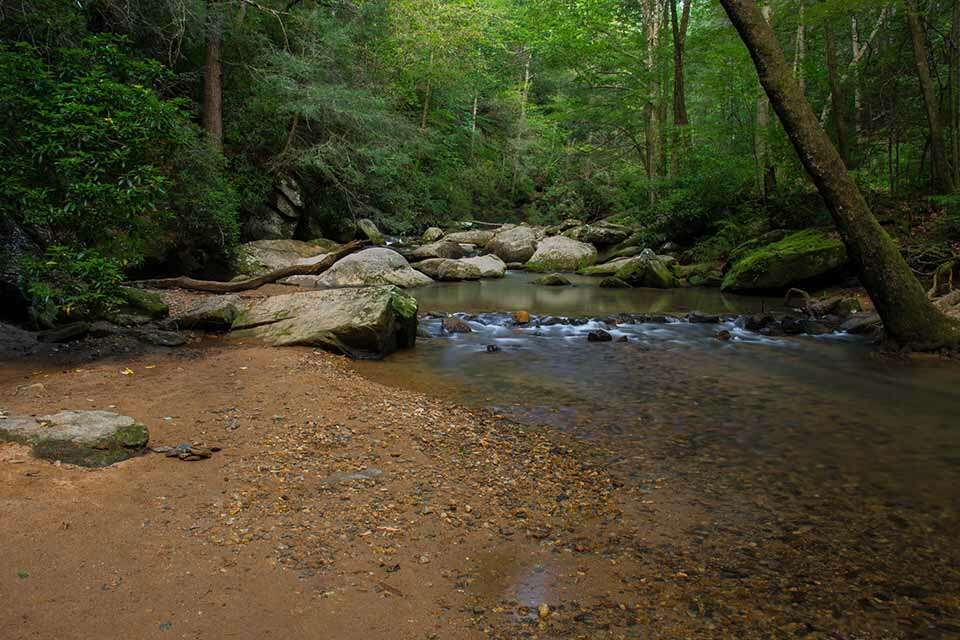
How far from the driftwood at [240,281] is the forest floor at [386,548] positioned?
6566 mm

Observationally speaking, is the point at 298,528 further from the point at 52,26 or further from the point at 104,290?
the point at 52,26

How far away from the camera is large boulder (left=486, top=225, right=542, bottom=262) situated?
20828mm

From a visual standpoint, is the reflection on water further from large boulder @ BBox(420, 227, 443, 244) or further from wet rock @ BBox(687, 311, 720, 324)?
large boulder @ BBox(420, 227, 443, 244)

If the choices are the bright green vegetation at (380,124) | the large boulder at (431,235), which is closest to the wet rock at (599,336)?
the bright green vegetation at (380,124)

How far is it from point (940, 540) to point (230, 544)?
371 cm

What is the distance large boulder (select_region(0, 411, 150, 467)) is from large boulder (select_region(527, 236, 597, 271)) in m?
16.6

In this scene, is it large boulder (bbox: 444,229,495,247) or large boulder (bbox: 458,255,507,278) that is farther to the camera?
large boulder (bbox: 444,229,495,247)

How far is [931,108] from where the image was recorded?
447 inches

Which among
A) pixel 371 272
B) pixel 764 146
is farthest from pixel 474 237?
pixel 764 146

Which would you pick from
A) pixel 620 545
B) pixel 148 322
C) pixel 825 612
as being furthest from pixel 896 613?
pixel 148 322

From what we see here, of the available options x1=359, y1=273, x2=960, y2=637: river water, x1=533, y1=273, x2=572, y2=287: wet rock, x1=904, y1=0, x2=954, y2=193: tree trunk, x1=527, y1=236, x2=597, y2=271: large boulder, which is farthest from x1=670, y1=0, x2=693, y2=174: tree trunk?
x1=359, y1=273, x2=960, y2=637: river water

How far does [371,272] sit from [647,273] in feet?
23.5

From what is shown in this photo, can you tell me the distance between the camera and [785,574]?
113 inches

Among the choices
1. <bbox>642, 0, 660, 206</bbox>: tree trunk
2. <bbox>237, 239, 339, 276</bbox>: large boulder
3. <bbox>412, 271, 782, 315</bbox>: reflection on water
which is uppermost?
<bbox>642, 0, 660, 206</bbox>: tree trunk
